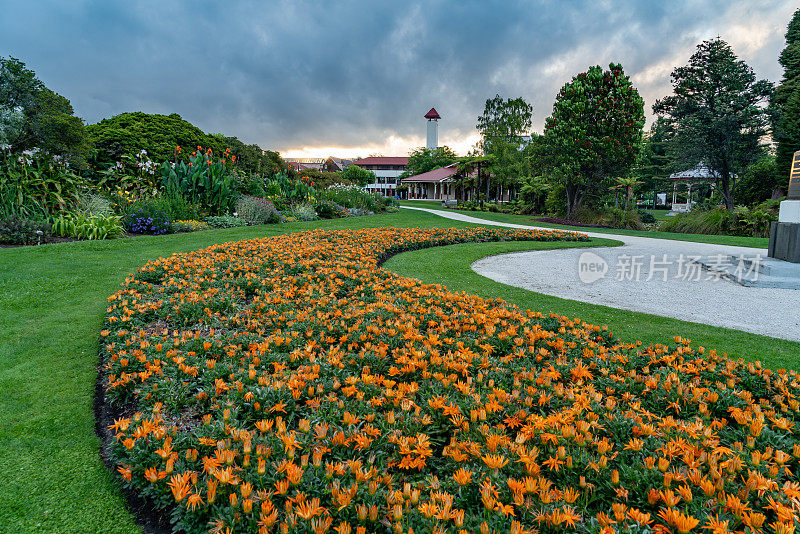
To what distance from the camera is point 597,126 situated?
2216cm

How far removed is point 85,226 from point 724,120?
30934mm

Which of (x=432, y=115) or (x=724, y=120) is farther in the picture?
(x=432, y=115)

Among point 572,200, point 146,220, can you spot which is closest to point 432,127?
point 572,200

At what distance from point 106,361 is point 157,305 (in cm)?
91

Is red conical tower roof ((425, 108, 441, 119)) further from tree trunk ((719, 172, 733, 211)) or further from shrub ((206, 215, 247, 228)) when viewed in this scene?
shrub ((206, 215, 247, 228))

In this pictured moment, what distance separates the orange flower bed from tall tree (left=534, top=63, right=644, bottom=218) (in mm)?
21212

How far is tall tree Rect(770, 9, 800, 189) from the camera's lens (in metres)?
19.2

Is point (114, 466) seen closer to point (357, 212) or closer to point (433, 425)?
point (433, 425)

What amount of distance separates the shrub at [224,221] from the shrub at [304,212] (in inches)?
97.9

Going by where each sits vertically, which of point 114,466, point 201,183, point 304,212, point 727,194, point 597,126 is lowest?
point 114,466

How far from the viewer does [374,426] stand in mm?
2135

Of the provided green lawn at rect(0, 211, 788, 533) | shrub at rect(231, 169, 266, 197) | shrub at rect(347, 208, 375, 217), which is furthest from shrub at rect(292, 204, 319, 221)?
green lawn at rect(0, 211, 788, 533)

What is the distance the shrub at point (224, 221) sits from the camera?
40.3ft

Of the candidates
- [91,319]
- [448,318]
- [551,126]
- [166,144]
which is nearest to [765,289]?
[448,318]
